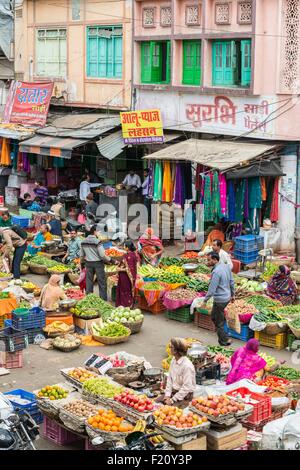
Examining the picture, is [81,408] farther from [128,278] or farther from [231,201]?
→ [231,201]

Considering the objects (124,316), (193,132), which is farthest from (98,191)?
(124,316)

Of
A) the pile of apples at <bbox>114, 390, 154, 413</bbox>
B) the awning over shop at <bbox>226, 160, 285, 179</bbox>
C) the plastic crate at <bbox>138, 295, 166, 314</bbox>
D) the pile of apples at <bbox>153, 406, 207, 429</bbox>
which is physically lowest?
the plastic crate at <bbox>138, 295, 166, 314</bbox>

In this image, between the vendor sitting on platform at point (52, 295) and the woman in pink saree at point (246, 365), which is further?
the vendor sitting on platform at point (52, 295)

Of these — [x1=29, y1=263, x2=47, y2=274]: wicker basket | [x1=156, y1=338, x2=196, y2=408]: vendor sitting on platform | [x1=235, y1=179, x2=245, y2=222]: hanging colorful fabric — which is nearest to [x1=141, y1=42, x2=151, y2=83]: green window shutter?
[x1=235, y1=179, x2=245, y2=222]: hanging colorful fabric

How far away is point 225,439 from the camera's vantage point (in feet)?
29.7

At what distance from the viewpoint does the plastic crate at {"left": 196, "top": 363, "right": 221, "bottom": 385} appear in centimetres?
1134

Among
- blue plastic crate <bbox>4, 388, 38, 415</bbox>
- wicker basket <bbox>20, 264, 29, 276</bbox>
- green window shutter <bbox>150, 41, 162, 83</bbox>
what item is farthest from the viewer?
green window shutter <bbox>150, 41, 162, 83</bbox>

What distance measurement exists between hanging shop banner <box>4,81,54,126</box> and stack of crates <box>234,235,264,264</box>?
9.05m

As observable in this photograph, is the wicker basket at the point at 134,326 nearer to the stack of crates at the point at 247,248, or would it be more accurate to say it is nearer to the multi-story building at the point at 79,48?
the stack of crates at the point at 247,248

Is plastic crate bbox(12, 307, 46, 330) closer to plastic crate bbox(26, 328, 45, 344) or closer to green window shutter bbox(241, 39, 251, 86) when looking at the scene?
plastic crate bbox(26, 328, 45, 344)

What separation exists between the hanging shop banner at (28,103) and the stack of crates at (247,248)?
9.05m

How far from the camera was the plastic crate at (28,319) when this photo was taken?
13805mm

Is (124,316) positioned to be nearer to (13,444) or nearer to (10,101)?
(13,444)

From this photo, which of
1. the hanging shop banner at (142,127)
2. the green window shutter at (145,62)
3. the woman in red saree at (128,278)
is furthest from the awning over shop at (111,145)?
the woman in red saree at (128,278)
